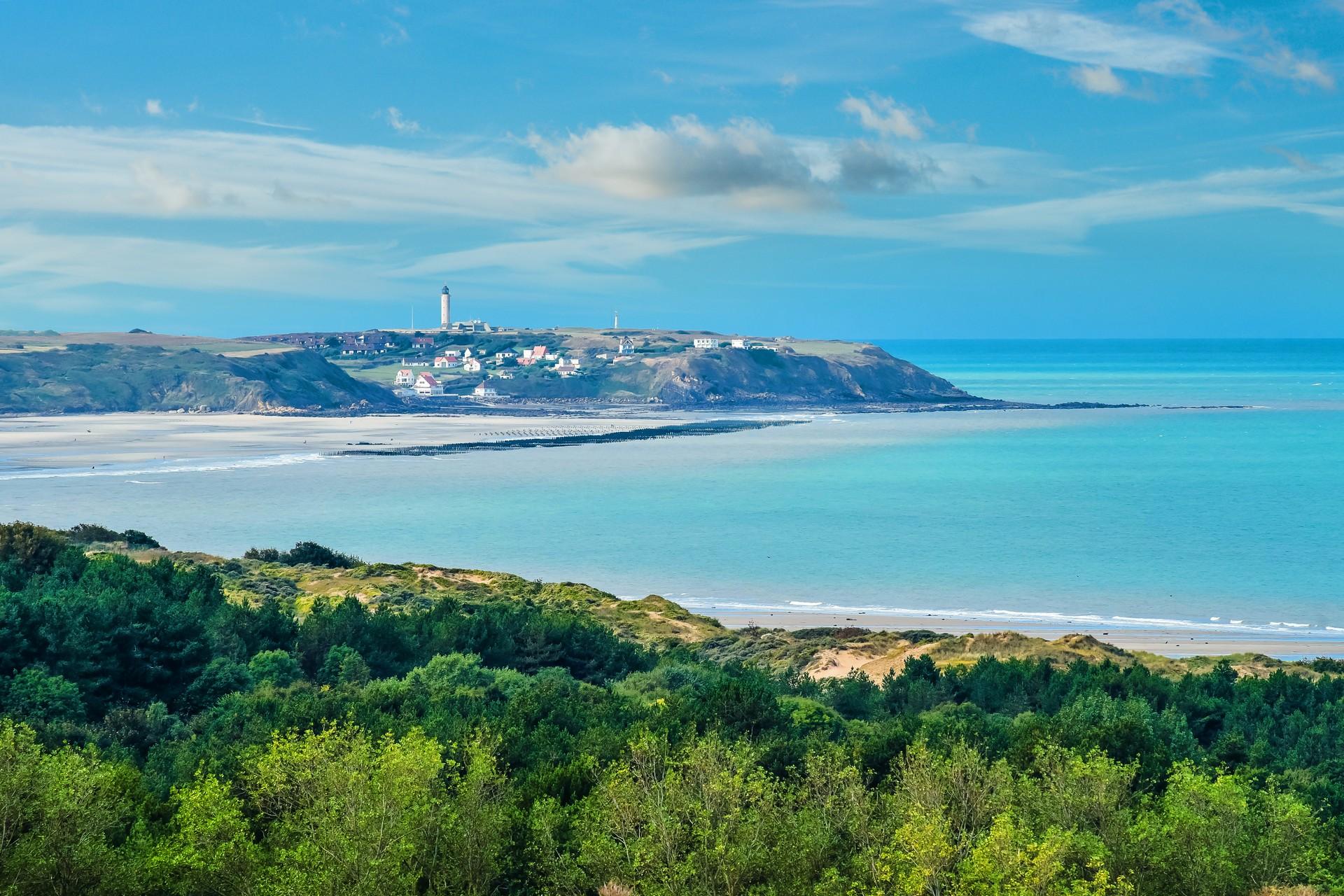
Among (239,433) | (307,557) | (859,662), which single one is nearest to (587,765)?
(859,662)

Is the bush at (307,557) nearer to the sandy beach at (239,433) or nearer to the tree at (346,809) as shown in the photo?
the tree at (346,809)

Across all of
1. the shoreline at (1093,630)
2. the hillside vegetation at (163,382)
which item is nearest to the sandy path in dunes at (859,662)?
the shoreline at (1093,630)

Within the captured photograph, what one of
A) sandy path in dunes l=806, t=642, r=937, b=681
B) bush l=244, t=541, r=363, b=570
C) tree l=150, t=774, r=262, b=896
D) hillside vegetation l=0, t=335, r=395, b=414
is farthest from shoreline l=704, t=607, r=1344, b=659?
hillside vegetation l=0, t=335, r=395, b=414

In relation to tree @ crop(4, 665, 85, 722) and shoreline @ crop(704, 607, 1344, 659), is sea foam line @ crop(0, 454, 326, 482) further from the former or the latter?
tree @ crop(4, 665, 85, 722)

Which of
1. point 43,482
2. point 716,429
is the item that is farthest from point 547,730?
point 716,429

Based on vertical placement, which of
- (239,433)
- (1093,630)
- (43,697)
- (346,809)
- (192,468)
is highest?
(239,433)

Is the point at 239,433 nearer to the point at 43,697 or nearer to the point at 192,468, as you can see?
the point at 192,468
